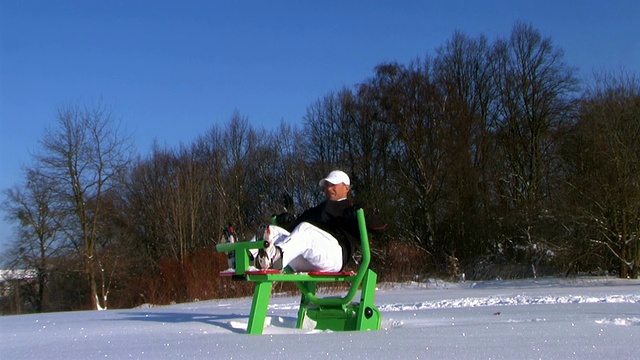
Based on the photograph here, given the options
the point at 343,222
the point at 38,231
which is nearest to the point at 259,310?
the point at 343,222

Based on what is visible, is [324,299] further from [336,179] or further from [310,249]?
[336,179]

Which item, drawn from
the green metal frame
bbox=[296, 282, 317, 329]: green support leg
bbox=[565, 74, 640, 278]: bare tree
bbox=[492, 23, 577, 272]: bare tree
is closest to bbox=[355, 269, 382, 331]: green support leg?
the green metal frame

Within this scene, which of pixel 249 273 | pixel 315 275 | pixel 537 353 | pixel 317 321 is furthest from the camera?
pixel 317 321

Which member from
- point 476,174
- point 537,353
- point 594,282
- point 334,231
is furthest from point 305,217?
point 476,174

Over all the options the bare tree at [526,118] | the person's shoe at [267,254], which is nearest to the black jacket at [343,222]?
the person's shoe at [267,254]

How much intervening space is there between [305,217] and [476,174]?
2478 cm

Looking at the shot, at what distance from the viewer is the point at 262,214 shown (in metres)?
32.5

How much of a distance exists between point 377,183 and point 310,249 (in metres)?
25.7

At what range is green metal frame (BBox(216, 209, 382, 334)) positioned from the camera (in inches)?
168

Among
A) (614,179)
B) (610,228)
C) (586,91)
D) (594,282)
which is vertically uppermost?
(586,91)

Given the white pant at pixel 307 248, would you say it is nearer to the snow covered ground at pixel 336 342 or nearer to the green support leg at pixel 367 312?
the green support leg at pixel 367 312

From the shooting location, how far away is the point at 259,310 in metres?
4.32

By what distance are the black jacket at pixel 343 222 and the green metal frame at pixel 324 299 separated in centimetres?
11

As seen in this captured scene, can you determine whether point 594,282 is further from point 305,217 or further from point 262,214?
point 262,214
